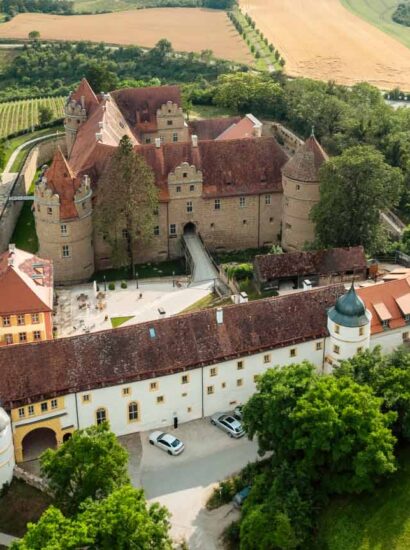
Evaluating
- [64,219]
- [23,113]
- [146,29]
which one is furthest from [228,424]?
[146,29]

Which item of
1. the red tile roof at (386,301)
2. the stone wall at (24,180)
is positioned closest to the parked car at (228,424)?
the red tile roof at (386,301)

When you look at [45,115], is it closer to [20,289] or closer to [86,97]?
[86,97]

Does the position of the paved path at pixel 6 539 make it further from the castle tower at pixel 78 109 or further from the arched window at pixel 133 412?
the castle tower at pixel 78 109

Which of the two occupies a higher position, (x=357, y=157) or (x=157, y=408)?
(x=357, y=157)

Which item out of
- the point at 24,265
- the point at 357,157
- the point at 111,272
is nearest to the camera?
the point at 24,265

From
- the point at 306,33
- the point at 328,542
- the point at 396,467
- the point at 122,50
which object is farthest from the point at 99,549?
the point at 306,33

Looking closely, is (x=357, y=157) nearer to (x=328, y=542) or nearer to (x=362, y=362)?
(x=362, y=362)

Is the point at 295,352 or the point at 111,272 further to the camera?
the point at 111,272
